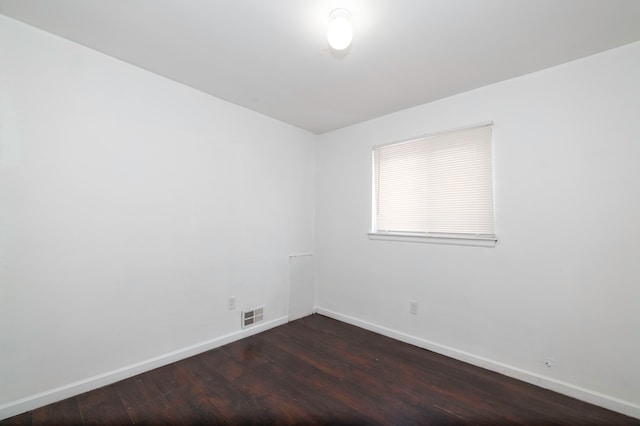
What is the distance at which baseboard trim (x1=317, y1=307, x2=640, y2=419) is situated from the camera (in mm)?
1947

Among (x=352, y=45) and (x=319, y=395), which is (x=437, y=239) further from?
(x=352, y=45)

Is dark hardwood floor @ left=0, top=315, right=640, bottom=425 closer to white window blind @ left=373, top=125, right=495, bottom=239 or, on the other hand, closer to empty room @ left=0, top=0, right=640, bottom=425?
empty room @ left=0, top=0, right=640, bottom=425

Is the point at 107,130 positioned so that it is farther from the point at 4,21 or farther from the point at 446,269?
the point at 446,269

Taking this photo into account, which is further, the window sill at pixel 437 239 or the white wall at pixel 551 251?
the window sill at pixel 437 239

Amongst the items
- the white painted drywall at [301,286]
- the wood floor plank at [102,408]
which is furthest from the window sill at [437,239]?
the wood floor plank at [102,408]

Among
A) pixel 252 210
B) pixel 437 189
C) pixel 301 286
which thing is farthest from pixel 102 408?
pixel 437 189

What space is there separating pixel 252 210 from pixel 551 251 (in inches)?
114

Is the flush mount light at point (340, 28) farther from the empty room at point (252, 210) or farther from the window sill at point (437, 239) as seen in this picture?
the window sill at point (437, 239)

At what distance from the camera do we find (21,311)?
1.86 m

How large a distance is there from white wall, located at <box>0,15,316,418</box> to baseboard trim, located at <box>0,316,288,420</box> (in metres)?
0.01

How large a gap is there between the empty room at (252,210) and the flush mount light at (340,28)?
1 centimetres

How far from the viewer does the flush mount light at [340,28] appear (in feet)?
5.41

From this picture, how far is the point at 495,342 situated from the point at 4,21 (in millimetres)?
4461

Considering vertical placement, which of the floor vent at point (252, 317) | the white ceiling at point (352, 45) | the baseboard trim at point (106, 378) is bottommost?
the baseboard trim at point (106, 378)
